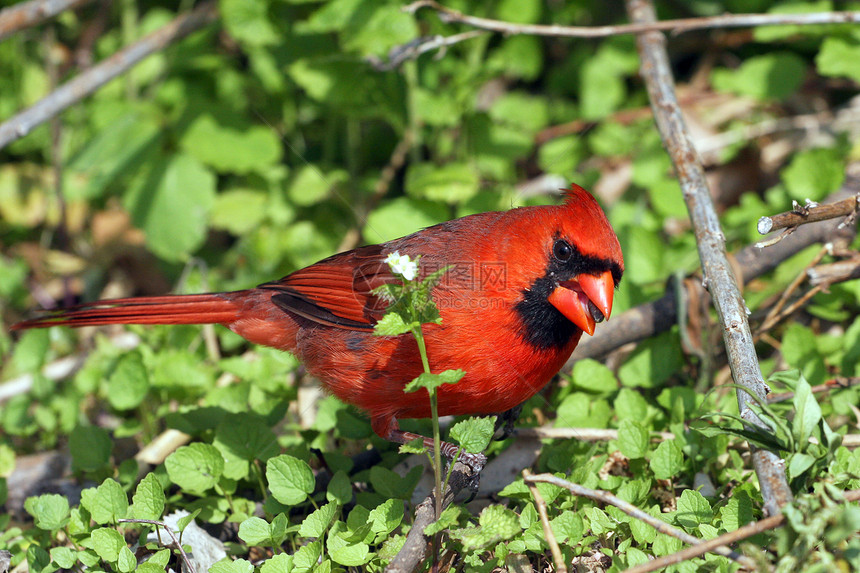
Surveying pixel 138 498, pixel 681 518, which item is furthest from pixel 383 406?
pixel 681 518

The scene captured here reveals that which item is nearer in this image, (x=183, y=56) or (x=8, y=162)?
(x=183, y=56)

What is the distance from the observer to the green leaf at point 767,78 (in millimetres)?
4492

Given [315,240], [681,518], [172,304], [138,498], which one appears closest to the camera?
[681,518]

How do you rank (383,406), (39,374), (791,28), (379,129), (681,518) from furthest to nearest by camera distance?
1. (379,129)
2. (791,28)
3. (39,374)
4. (383,406)
5. (681,518)

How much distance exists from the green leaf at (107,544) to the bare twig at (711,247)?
72.1 inches

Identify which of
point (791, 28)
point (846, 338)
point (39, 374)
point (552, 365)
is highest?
point (791, 28)

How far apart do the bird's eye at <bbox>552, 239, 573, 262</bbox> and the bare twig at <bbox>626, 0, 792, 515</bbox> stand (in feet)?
1.49

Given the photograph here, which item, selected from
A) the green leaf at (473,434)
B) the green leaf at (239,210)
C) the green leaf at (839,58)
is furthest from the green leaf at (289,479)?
the green leaf at (839,58)

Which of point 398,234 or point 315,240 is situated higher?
point 398,234

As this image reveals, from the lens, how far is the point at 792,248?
3451mm

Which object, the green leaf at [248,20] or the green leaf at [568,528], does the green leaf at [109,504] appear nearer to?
the green leaf at [568,528]

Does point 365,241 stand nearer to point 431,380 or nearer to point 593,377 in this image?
point 593,377

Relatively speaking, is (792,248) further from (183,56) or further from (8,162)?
(8,162)

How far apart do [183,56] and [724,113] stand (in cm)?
337
